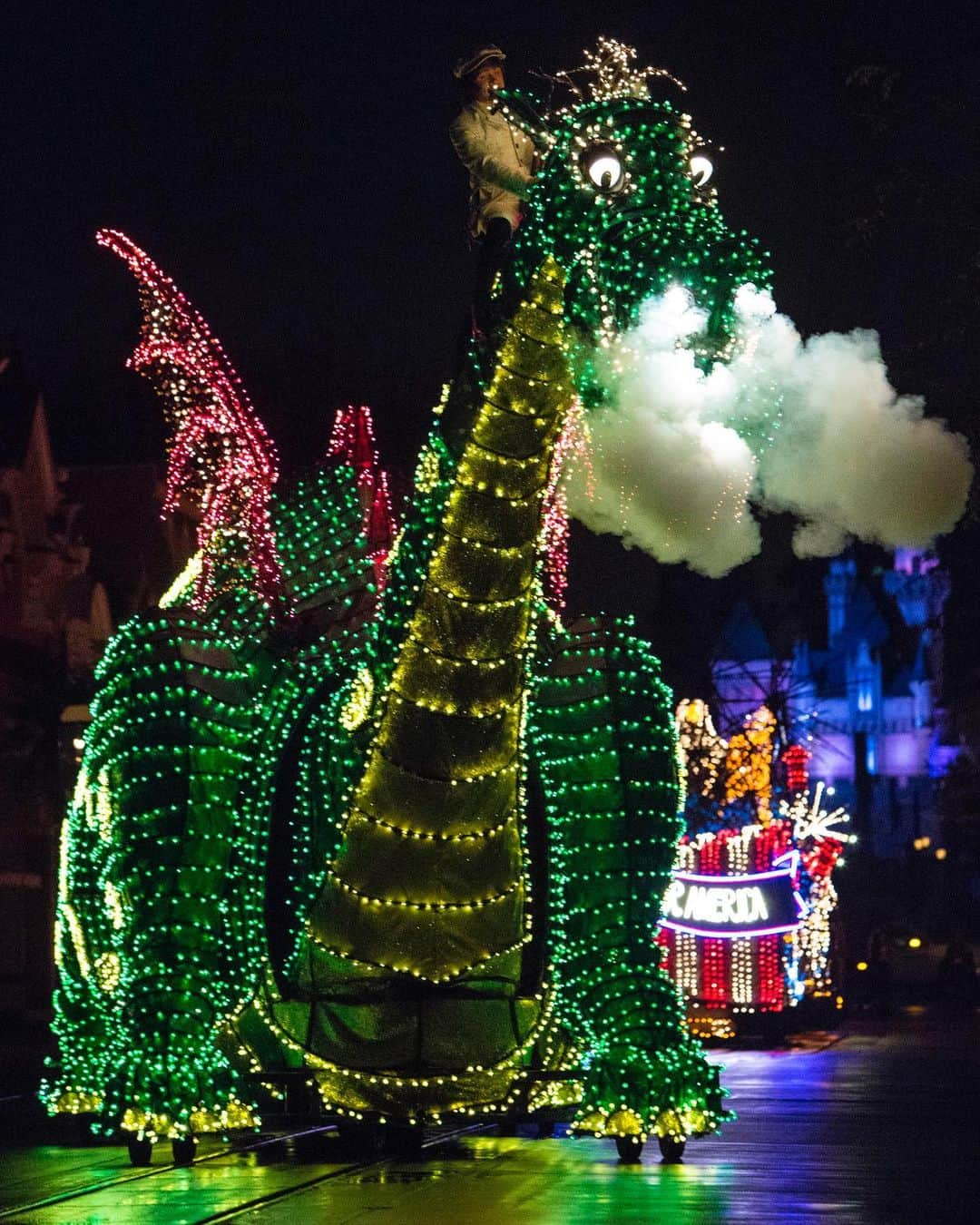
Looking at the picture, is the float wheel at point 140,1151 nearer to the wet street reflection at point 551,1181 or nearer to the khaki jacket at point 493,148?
the wet street reflection at point 551,1181

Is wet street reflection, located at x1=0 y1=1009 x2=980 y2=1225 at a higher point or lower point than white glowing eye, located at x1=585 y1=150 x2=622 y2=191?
lower

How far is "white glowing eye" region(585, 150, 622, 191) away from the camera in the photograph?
31.6 feet

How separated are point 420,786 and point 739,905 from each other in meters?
18.2

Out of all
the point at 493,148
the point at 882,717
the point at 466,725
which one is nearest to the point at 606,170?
the point at 493,148

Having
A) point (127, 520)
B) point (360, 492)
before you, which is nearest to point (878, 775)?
point (127, 520)

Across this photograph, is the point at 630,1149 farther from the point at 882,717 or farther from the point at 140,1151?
the point at 882,717

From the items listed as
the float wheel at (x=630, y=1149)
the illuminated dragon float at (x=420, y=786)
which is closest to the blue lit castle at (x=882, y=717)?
the illuminated dragon float at (x=420, y=786)

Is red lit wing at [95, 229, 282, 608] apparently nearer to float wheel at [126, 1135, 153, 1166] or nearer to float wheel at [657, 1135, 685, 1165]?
float wheel at [126, 1135, 153, 1166]

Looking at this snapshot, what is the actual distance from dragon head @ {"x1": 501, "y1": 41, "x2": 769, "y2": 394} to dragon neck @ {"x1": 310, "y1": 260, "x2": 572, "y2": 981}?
0.21m

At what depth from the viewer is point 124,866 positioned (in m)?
11.7

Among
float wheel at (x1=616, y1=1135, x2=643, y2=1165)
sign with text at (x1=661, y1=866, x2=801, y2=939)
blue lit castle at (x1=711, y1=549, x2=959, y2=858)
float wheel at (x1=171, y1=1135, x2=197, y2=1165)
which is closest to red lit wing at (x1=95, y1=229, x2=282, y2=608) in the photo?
float wheel at (x1=171, y1=1135, x2=197, y2=1165)

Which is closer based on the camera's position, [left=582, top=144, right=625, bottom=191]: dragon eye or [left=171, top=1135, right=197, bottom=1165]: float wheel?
[left=582, top=144, right=625, bottom=191]: dragon eye

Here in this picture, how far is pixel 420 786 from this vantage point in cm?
1069

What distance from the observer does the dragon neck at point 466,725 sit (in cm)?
1008
